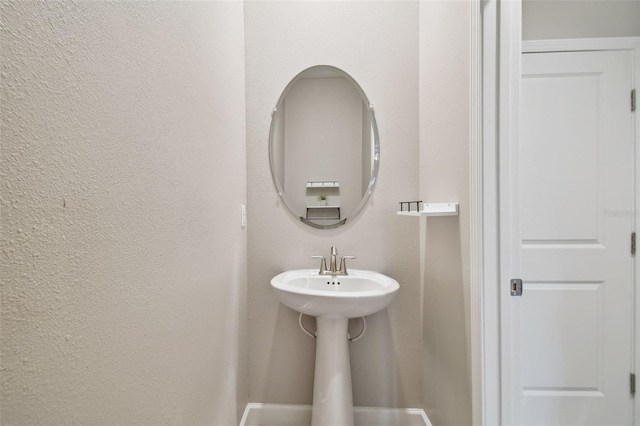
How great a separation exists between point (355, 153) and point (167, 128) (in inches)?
44.4

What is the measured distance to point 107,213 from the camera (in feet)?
1.99

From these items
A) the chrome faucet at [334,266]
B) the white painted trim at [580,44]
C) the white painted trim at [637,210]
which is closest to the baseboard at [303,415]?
the chrome faucet at [334,266]

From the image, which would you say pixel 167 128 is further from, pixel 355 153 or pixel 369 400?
pixel 369 400

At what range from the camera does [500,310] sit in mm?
1079

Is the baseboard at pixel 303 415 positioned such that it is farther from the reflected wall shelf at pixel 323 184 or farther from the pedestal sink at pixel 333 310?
the reflected wall shelf at pixel 323 184

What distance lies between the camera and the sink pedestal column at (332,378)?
1.50 meters

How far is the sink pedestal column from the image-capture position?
4.94 feet

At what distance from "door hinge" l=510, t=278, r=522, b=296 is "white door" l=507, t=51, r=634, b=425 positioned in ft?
2.45

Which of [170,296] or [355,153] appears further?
[355,153]

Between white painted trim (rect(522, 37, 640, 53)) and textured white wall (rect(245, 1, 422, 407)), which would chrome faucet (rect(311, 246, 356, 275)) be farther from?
white painted trim (rect(522, 37, 640, 53))

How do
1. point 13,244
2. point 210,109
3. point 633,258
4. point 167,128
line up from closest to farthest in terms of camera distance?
point 13,244 → point 167,128 → point 210,109 → point 633,258

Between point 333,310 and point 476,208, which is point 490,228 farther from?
point 333,310

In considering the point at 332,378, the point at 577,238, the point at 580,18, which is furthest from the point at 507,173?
the point at 580,18

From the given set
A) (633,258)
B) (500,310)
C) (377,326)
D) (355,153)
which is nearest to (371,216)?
(355,153)
